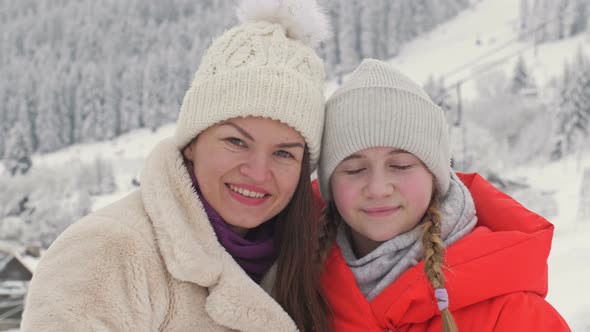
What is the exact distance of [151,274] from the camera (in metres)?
1.27

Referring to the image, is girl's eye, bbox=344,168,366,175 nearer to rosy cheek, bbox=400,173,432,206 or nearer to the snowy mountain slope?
rosy cheek, bbox=400,173,432,206

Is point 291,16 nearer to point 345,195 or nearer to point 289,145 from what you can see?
point 289,145

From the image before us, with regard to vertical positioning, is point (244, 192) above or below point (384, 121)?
below

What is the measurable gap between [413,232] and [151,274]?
0.75 metres

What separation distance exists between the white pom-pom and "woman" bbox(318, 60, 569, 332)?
0.19 meters

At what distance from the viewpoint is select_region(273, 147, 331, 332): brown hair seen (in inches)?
61.7

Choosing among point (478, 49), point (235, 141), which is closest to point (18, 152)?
point (478, 49)

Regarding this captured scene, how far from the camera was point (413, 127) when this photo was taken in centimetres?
153

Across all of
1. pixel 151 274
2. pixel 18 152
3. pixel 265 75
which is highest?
pixel 265 75

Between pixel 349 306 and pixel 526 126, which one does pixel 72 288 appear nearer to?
pixel 349 306

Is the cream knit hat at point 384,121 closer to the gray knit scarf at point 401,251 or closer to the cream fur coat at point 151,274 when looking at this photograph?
the gray knit scarf at point 401,251

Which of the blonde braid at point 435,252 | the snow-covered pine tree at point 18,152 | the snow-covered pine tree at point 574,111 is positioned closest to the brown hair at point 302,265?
the blonde braid at point 435,252

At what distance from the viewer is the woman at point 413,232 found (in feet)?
4.48

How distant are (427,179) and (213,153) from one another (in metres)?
0.64
